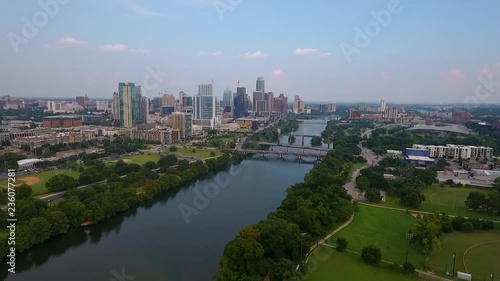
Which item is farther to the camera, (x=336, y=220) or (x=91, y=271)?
(x=336, y=220)

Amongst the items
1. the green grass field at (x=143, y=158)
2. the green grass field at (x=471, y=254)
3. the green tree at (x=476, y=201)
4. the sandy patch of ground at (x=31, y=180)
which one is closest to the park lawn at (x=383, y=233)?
the green grass field at (x=471, y=254)

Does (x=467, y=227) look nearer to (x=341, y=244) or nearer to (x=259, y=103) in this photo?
(x=341, y=244)

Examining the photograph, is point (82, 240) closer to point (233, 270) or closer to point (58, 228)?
point (58, 228)

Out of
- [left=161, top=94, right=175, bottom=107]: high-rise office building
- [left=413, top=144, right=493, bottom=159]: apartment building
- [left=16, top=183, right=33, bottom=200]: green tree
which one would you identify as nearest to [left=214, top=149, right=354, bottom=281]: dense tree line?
[left=16, top=183, right=33, bottom=200]: green tree

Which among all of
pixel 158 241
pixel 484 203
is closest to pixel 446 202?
pixel 484 203

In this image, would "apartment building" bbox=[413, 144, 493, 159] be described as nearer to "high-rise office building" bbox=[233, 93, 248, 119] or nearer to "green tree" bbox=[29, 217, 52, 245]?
"green tree" bbox=[29, 217, 52, 245]

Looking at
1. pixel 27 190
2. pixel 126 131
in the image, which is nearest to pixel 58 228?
pixel 27 190
